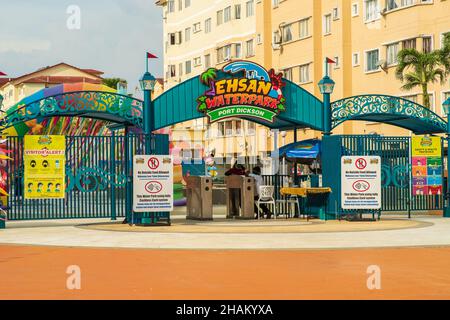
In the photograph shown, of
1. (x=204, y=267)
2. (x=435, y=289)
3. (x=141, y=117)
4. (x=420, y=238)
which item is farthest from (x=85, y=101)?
(x=435, y=289)

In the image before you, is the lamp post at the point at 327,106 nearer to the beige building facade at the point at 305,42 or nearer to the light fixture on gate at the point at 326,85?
the light fixture on gate at the point at 326,85

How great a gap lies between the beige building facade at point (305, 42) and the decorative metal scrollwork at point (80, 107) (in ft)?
75.2

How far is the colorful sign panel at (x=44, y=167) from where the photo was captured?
1055 inches

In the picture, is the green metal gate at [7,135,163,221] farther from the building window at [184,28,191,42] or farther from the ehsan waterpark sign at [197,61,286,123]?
the building window at [184,28,191,42]

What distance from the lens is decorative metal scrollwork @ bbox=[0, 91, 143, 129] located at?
87.5 feet

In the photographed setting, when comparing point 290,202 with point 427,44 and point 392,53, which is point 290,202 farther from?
point 392,53

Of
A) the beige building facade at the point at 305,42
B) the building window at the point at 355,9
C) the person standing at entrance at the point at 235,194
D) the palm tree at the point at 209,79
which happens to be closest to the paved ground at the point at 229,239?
the palm tree at the point at 209,79

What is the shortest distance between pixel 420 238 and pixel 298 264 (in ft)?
21.4

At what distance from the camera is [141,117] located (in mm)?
28031

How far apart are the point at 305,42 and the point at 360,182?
115 feet

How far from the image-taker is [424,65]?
46625 millimetres

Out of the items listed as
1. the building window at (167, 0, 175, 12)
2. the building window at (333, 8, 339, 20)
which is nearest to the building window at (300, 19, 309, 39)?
the building window at (333, 8, 339, 20)

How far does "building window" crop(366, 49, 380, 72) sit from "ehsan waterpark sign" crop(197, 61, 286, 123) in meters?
26.4
